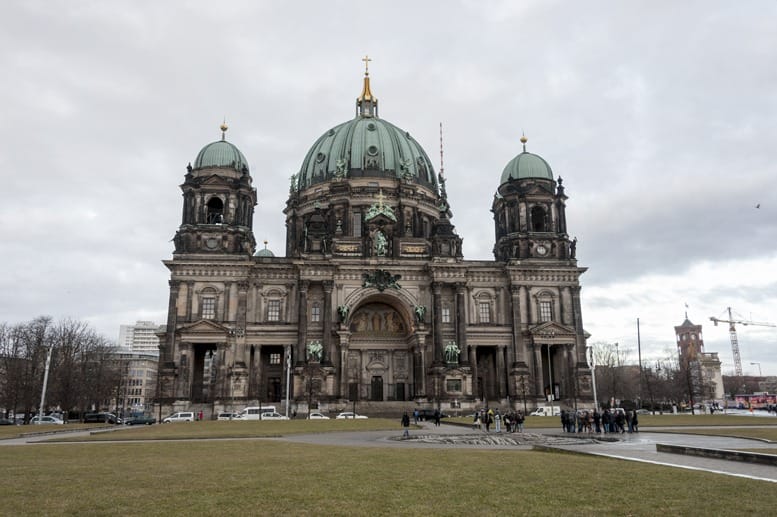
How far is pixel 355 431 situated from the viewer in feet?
132

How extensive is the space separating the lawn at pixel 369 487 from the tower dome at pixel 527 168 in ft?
189

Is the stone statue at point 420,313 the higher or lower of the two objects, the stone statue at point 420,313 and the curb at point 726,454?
the higher

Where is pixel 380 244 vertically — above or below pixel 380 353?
above

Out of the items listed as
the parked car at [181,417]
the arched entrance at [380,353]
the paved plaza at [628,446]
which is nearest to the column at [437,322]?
the arched entrance at [380,353]

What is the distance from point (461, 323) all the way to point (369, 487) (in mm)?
54678

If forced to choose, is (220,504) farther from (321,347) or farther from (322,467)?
(321,347)

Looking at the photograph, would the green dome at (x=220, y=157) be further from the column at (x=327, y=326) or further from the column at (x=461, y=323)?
the column at (x=461, y=323)

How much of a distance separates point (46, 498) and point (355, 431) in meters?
29.2

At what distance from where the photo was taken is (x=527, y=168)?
74.9m

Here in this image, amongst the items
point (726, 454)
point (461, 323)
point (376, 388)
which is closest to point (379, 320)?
A: point (376, 388)

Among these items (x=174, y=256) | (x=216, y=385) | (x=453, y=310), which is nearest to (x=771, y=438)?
(x=453, y=310)

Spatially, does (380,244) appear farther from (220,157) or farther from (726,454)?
(726,454)

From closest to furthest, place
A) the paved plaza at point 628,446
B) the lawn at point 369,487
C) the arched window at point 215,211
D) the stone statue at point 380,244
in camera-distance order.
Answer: the lawn at point 369,487
the paved plaza at point 628,446
the stone statue at point 380,244
the arched window at point 215,211

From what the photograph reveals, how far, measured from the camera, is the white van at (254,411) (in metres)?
57.1
